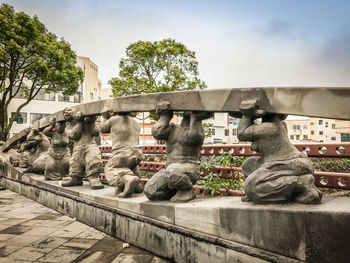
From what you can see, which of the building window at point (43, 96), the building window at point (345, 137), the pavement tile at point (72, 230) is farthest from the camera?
the building window at point (345, 137)

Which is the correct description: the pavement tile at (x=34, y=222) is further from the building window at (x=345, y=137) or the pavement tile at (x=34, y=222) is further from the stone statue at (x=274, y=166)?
the building window at (x=345, y=137)

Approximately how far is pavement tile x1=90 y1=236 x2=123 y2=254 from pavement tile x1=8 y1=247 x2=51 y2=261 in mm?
515

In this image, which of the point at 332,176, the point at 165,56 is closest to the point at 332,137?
the point at 165,56

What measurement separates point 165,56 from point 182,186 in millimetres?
18123

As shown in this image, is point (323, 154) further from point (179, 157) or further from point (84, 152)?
point (84, 152)

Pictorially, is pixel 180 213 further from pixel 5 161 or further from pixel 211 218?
pixel 5 161

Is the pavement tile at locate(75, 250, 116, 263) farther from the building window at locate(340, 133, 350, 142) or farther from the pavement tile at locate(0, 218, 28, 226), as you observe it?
the building window at locate(340, 133, 350, 142)

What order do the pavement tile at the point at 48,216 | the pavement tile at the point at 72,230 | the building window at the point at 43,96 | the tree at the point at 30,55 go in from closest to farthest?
the pavement tile at the point at 72,230 < the pavement tile at the point at 48,216 < the tree at the point at 30,55 < the building window at the point at 43,96

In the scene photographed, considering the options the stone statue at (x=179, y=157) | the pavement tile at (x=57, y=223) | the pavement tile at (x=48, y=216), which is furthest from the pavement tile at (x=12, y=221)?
the stone statue at (x=179, y=157)

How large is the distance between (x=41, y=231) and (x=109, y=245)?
3.89 feet

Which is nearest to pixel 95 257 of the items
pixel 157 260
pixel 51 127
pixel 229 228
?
pixel 157 260

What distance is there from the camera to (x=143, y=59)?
63.2 feet

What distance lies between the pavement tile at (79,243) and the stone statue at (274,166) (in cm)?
190

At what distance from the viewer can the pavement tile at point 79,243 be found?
2.98m
